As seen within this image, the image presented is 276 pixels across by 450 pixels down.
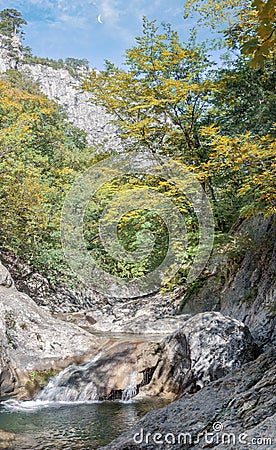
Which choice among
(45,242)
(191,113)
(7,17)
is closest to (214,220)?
(191,113)

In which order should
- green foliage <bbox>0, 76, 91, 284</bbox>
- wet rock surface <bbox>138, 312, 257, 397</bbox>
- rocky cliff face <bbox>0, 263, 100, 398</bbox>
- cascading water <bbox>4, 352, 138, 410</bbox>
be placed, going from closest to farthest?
wet rock surface <bbox>138, 312, 257, 397</bbox> → cascading water <bbox>4, 352, 138, 410</bbox> → rocky cliff face <bbox>0, 263, 100, 398</bbox> → green foliage <bbox>0, 76, 91, 284</bbox>

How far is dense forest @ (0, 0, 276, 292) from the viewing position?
7.59m

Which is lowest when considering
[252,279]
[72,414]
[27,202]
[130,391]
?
[72,414]

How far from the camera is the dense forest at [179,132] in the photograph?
24.9 ft

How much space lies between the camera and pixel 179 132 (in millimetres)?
10961

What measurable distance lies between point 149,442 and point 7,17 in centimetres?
9045

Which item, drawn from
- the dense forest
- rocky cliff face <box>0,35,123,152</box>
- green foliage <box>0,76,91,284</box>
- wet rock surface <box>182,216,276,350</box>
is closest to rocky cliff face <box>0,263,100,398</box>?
the dense forest

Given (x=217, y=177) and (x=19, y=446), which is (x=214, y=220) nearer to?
(x=217, y=177)

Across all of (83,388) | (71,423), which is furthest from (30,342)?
(71,423)

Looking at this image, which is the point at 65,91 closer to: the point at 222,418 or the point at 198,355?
the point at 198,355

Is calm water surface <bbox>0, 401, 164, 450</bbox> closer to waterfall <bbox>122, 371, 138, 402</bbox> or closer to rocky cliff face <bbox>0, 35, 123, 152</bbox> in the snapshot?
waterfall <bbox>122, 371, 138, 402</bbox>

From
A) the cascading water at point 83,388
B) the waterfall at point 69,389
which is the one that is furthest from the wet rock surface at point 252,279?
the waterfall at point 69,389

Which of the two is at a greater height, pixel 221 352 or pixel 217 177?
pixel 217 177

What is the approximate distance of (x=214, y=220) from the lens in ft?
33.6
